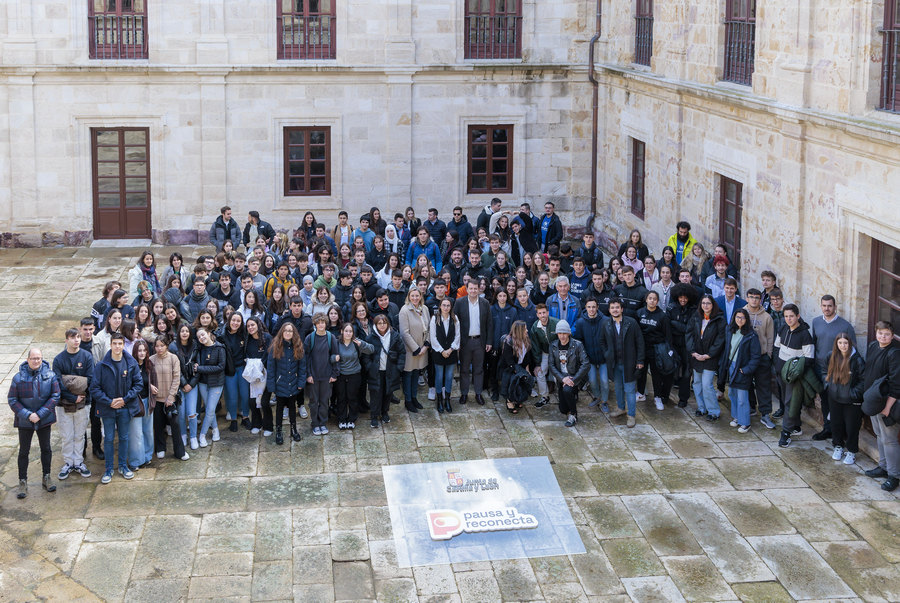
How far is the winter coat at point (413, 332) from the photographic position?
52.0ft

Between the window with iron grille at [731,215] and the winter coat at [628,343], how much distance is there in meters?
3.42

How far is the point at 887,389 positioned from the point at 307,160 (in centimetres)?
1512

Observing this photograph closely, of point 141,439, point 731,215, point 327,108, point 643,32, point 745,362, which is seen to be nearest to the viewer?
point 141,439

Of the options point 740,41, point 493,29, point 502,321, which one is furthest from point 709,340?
point 493,29

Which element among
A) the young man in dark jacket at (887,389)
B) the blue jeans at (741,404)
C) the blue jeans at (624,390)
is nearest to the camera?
the young man in dark jacket at (887,389)

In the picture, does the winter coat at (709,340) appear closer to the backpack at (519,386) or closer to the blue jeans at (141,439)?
the backpack at (519,386)

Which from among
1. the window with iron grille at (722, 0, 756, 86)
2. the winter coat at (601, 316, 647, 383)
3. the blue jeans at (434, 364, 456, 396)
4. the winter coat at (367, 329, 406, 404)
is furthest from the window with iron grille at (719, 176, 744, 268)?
the winter coat at (367, 329, 406, 404)

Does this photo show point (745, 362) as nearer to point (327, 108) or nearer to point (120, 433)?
point (120, 433)

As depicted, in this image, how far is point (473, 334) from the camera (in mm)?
16188

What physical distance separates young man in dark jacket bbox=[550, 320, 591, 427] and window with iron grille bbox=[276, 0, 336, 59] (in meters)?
11.7

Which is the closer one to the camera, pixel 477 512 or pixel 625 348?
pixel 477 512

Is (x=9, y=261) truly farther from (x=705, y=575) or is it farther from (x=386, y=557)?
(x=705, y=575)

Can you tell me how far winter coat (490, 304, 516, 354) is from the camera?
1630 centimetres

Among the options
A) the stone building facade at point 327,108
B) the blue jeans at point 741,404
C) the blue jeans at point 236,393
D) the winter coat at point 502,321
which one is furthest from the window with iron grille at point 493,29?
the blue jeans at point 236,393
